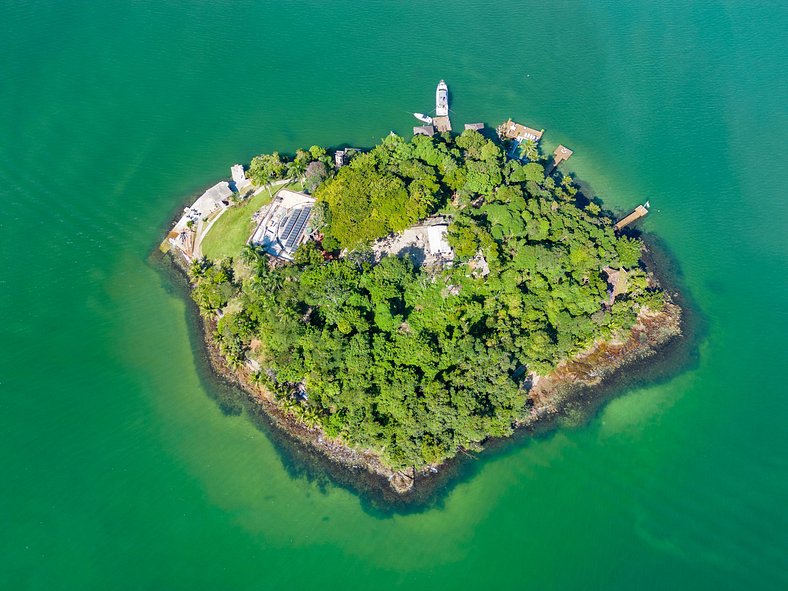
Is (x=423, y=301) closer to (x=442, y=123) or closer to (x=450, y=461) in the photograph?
(x=450, y=461)

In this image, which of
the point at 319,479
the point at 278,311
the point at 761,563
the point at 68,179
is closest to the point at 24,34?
the point at 68,179

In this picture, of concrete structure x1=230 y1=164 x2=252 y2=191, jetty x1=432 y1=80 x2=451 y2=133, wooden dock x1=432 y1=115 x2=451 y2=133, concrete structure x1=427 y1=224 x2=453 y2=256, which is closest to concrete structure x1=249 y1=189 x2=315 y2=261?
concrete structure x1=230 y1=164 x2=252 y2=191

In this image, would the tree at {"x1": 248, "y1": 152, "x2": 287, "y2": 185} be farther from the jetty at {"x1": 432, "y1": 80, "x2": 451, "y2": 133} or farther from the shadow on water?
the jetty at {"x1": 432, "y1": 80, "x2": 451, "y2": 133}

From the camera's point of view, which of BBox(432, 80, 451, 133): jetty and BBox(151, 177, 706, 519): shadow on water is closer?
BBox(151, 177, 706, 519): shadow on water

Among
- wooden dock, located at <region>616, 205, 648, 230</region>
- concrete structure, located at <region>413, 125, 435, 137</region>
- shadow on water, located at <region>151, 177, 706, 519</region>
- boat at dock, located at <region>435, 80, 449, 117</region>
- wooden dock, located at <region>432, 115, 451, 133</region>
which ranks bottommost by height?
shadow on water, located at <region>151, 177, 706, 519</region>

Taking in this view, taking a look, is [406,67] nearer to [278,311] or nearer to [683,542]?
[278,311]

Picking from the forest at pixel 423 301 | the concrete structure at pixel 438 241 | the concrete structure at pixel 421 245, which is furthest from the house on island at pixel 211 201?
the concrete structure at pixel 438 241

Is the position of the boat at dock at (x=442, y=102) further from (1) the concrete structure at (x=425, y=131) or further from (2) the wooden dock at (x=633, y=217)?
(2) the wooden dock at (x=633, y=217)
